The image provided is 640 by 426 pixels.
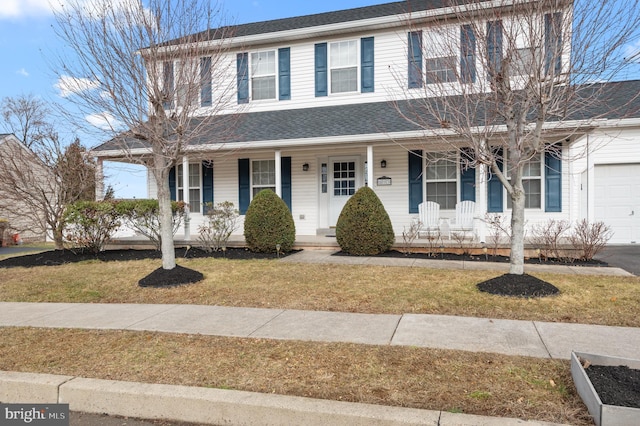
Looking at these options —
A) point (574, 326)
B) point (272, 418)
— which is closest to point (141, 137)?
point (272, 418)

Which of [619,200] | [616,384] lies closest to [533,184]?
[619,200]

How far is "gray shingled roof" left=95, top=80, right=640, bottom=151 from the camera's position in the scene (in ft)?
35.5

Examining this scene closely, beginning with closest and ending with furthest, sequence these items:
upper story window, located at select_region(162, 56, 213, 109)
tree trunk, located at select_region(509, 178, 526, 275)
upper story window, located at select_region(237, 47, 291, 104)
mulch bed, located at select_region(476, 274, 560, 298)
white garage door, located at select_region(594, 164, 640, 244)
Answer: mulch bed, located at select_region(476, 274, 560, 298), tree trunk, located at select_region(509, 178, 526, 275), upper story window, located at select_region(162, 56, 213, 109), white garage door, located at select_region(594, 164, 640, 244), upper story window, located at select_region(237, 47, 291, 104)

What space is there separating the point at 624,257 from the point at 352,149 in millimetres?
7113

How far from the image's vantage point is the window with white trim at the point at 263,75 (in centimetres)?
1363

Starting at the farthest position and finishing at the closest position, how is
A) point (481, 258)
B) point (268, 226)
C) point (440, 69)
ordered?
point (268, 226) < point (481, 258) < point (440, 69)

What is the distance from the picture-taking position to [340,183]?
1298 cm

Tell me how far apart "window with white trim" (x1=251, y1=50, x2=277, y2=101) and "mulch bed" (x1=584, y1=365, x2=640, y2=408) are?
1204 centimetres

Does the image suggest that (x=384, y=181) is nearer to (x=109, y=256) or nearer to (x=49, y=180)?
(x=109, y=256)

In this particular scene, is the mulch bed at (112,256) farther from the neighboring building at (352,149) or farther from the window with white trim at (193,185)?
the window with white trim at (193,185)

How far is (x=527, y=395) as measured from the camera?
3205mm

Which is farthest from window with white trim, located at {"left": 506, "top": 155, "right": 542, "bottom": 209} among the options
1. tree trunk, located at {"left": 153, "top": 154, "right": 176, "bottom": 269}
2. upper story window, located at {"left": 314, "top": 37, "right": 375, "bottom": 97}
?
tree trunk, located at {"left": 153, "top": 154, "right": 176, "bottom": 269}

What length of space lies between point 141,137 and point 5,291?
3.63 metres

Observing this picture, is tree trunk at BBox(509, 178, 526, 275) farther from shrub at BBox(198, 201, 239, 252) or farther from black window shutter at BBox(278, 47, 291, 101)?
black window shutter at BBox(278, 47, 291, 101)
